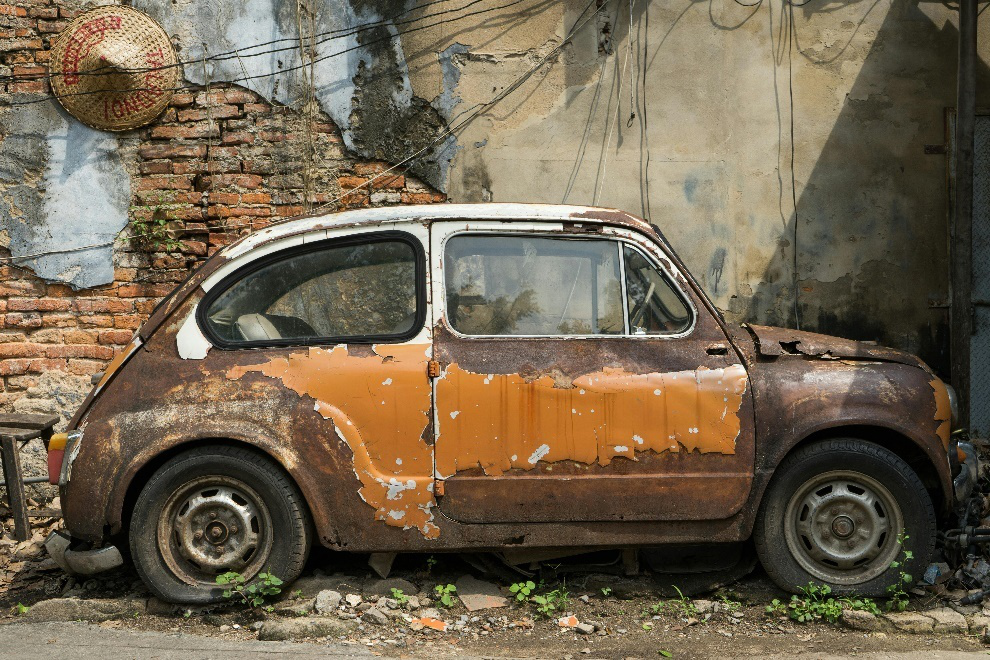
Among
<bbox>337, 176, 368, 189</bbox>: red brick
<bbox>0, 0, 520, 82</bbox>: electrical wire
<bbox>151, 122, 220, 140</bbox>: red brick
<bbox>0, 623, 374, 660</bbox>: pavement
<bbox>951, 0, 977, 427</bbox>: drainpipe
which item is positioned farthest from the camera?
<bbox>337, 176, 368, 189</bbox>: red brick

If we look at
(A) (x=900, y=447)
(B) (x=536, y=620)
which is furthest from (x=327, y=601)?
(A) (x=900, y=447)

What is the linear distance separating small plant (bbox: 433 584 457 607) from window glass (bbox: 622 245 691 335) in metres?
1.49

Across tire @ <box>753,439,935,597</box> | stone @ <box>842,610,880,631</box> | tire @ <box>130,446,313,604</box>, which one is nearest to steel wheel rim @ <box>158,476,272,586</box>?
tire @ <box>130,446,313,604</box>

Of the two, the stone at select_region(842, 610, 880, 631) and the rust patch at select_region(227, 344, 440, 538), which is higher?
the rust patch at select_region(227, 344, 440, 538)

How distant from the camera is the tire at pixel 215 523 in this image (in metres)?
4.33

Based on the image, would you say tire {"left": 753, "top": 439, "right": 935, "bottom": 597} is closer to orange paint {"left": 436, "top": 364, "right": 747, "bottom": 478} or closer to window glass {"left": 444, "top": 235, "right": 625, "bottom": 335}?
orange paint {"left": 436, "top": 364, "right": 747, "bottom": 478}

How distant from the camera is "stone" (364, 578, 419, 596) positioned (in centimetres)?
454

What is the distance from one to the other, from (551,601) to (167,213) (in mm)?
4369

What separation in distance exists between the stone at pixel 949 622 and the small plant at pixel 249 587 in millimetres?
2939

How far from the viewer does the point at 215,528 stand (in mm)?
4379

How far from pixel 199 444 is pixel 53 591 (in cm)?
126

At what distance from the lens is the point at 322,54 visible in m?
7.17

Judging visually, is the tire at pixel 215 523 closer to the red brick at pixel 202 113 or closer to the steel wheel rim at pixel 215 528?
the steel wheel rim at pixel 215 528

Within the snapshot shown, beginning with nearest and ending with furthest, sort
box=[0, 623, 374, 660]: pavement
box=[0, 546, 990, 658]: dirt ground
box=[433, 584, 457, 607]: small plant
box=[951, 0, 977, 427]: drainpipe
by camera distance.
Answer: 1. box=[0, 623, 374, 660]: pavement
2. box=[0, 546, 990, 658]: dirt ground
3. box=[433, 584, 457, 607]: small plant
4. box=[951, 0, 977, 427]: drainpipe
